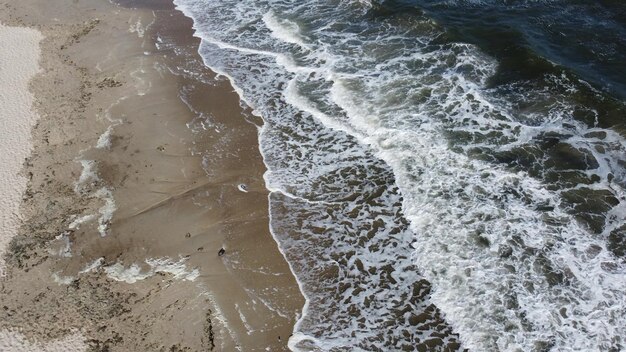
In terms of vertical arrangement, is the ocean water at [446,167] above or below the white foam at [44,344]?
above

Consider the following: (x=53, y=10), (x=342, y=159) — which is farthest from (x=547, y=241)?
(x=53, y=10)

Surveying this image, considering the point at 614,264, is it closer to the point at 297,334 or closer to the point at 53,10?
the point at 297,334

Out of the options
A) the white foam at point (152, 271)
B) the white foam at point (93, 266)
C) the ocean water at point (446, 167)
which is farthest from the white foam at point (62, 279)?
the ocean water at point (446, 167)

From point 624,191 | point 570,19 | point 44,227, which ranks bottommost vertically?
point 44,227

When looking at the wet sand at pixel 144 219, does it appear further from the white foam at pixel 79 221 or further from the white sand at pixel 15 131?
the white sand at pixel 15 131

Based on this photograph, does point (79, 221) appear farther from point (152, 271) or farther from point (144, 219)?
point (152, 271)

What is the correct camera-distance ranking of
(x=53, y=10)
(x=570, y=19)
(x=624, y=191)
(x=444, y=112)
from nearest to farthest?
(x=624, y=191)
(x=444, y=112)
(x=570, y=19)
(x=53, y=10)

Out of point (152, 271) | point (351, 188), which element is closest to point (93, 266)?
point (152, 271)
